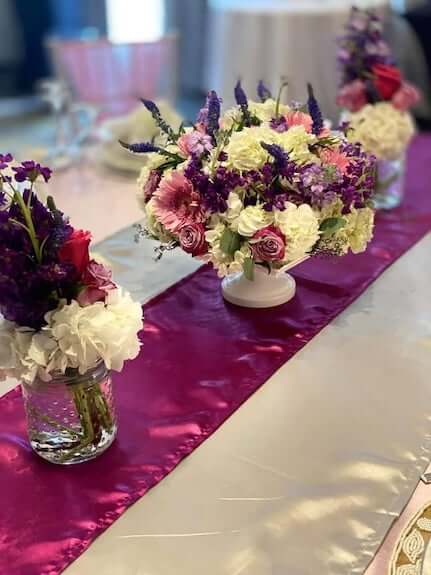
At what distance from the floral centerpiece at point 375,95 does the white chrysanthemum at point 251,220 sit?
0.61 meters

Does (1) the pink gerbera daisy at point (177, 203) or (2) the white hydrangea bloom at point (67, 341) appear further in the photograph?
(1) the pink gerbera daisy at point (177, 203)

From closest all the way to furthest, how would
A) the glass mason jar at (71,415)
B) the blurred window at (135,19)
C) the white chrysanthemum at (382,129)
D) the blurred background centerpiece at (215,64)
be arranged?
the glass mason jar at (71,415) → the white chrysanthemum at (382,129) → the blurred background centerpiece at (215,64) → the blurred window at (135,19)

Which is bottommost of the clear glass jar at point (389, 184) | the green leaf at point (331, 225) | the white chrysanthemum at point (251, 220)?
the clear glass jar at point (389, 184)

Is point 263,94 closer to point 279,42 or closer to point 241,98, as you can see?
point 241,98

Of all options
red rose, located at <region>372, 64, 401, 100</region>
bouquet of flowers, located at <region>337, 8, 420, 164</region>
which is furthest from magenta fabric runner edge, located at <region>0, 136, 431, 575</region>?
red rose, located at <region>372, 64, 401, 100</region>

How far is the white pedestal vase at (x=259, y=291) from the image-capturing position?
120 centimetres

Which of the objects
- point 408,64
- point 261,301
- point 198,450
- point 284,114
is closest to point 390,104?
point 284,114

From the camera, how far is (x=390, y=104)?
1.60 metres

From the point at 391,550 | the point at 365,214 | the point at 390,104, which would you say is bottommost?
the point at 391,550

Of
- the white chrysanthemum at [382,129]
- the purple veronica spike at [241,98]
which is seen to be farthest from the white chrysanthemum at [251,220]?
the white chrysanthemum at [382,129]

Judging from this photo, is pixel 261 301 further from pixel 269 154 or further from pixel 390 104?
pixel 390 104

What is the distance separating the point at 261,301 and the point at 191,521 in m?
0.47

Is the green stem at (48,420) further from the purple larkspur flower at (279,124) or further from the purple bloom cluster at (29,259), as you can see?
the purple larkspur flower at (279,124)

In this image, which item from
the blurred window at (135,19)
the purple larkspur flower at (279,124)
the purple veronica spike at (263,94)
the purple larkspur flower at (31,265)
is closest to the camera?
the purple larkspur flower at (31,265)
